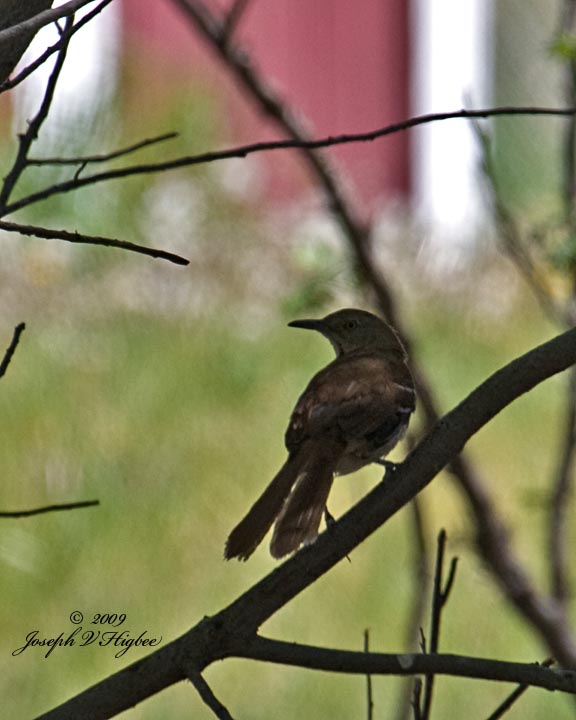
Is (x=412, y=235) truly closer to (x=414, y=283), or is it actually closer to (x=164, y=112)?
(x=414, y=283)

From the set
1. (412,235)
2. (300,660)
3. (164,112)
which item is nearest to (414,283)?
(412,235)

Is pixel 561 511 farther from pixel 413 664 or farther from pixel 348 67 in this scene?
pixel 348 67

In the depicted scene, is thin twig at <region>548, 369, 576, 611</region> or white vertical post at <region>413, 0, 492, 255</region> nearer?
thin twig at <region>548, 369, 576, 611</region>

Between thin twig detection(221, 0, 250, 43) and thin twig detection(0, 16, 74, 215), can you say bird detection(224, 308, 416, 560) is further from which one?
thin twig detection(221, 0, 250, 43)

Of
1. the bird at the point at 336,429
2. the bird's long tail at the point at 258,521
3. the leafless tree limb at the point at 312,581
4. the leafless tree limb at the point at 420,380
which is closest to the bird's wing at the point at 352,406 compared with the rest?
the bird at the point at 336,429

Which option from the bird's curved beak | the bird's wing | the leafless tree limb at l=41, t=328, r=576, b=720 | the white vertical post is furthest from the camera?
the white vertical post

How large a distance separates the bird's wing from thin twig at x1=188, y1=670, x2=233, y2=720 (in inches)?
26.1

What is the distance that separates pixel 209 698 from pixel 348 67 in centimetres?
918

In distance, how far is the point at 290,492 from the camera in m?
2.17

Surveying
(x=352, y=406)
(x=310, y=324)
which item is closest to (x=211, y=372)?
(x=310, y=324)

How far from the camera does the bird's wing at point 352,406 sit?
2334 millimetres

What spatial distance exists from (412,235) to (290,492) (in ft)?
18.4

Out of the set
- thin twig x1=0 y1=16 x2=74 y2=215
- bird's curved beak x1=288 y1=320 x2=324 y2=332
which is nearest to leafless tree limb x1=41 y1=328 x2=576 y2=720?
thin twig x1=0 y1=16 x2=74 y2=215

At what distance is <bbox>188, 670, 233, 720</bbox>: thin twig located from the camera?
165cm
